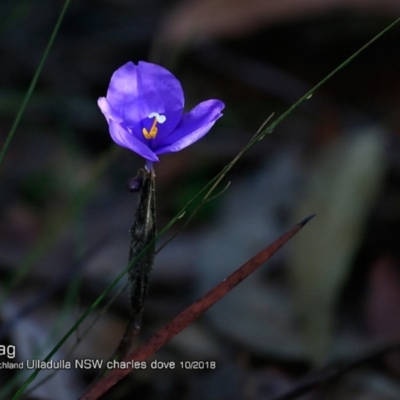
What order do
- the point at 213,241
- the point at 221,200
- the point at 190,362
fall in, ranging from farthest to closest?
1. the point at 221,200
2. the point at 213,241
3. the point at 190,362

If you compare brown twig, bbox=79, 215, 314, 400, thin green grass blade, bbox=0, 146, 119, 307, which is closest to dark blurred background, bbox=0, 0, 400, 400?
thin green grass blade, bbox=0, 146, 119, 307

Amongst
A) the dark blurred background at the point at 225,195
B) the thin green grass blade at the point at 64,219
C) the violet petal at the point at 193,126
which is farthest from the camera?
the dark blurred background at the point at 225,195

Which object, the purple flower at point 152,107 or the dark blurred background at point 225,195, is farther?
the dark blurred background at point 225,195

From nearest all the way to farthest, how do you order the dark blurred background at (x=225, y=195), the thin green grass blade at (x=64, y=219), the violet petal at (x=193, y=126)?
the violet petal at (x=193, y=126)
the thin green grass blade at (x=64, y=219)
the dark blurred background at (x=225, y=195)

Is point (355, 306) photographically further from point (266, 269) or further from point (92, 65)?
point (92, 65)

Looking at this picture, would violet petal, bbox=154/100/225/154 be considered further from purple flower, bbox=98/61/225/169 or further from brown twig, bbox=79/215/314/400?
brown twig, bbox=79/215/314/400

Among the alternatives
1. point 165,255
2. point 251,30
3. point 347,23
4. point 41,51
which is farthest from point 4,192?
point 347,23

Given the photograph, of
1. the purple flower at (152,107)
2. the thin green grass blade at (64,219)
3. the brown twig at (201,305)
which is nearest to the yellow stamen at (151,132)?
the purple flower at (152,107)

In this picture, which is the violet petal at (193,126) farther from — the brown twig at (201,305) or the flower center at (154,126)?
the brown twig at (201,305)
